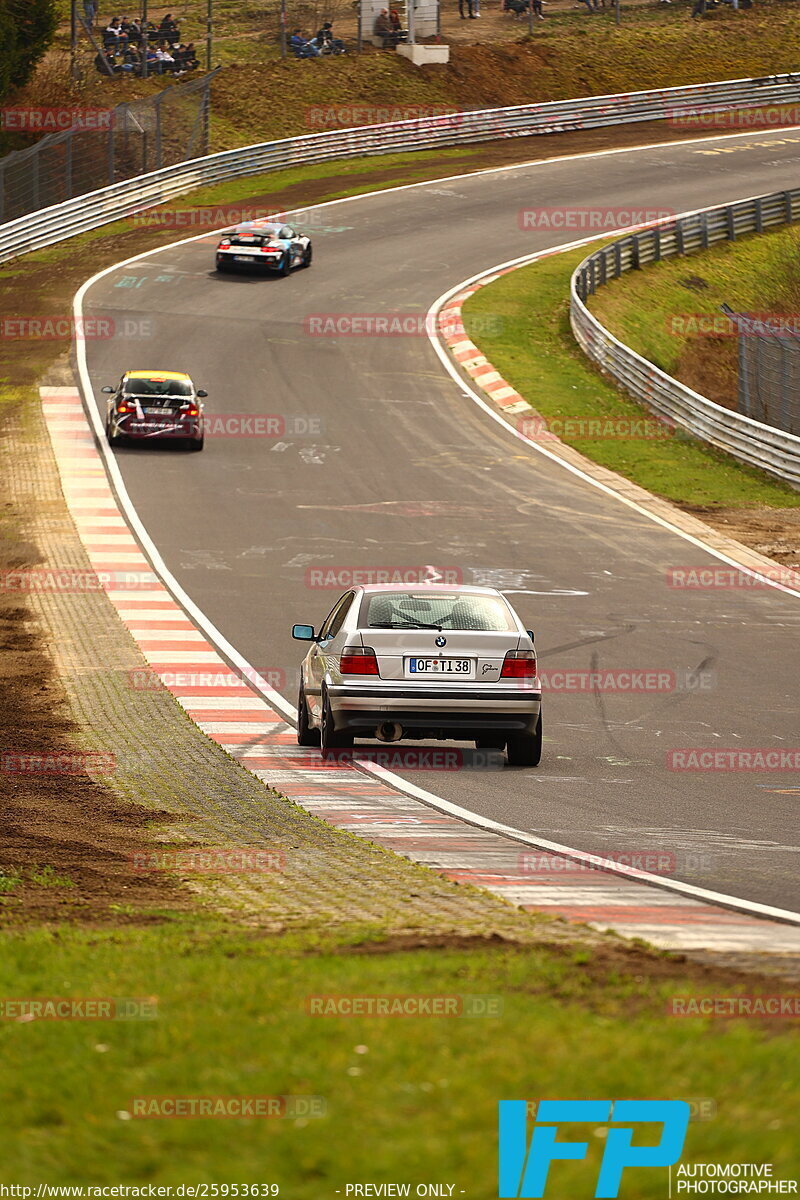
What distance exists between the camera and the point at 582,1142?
14.1 ft

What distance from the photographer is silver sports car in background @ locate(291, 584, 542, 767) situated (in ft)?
42.3

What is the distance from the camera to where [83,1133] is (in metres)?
4.48

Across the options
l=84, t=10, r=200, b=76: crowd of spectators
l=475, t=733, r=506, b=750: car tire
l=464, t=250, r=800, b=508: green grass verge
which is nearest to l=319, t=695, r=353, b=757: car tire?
l=475, t=733, r=506, b=750: car tire

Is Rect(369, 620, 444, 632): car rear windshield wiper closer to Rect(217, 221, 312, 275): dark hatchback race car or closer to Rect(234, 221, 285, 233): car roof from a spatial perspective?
Rect(217, 221, 312, 275): dark hatchback race car

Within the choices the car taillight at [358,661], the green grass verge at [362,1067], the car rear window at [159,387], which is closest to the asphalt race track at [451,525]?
the car taillight at [358,661]

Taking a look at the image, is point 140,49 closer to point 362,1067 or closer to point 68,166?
point 68,166

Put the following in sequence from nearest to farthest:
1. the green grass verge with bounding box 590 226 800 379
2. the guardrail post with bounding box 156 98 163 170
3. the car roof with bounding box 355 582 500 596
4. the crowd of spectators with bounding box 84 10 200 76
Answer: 1. the car roof with bounding box 355 582 500 596
2. the green grass verge with bounding box 590 226 800 379
3. the guardrail post with bounding box 156 98 163 170
4. the crowd of spectators with bounding box 84 10 200 76

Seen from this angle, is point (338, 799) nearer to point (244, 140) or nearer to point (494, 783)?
point (494, 783)

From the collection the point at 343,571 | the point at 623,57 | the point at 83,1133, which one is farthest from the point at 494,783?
the point at 623,57

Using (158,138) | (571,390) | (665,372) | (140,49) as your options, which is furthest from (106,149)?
(571,390)

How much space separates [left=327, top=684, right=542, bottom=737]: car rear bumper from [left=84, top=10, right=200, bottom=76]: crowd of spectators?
2005 inches

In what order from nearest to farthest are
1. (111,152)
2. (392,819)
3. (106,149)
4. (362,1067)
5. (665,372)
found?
(362,1067) → (392,819) → (665,372) → (111,152) → (106,149)

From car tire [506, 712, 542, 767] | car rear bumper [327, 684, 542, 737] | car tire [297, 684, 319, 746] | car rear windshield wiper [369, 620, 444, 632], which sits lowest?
car tire [297, 684, 319, 746]

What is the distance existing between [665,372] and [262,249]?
12.1m
